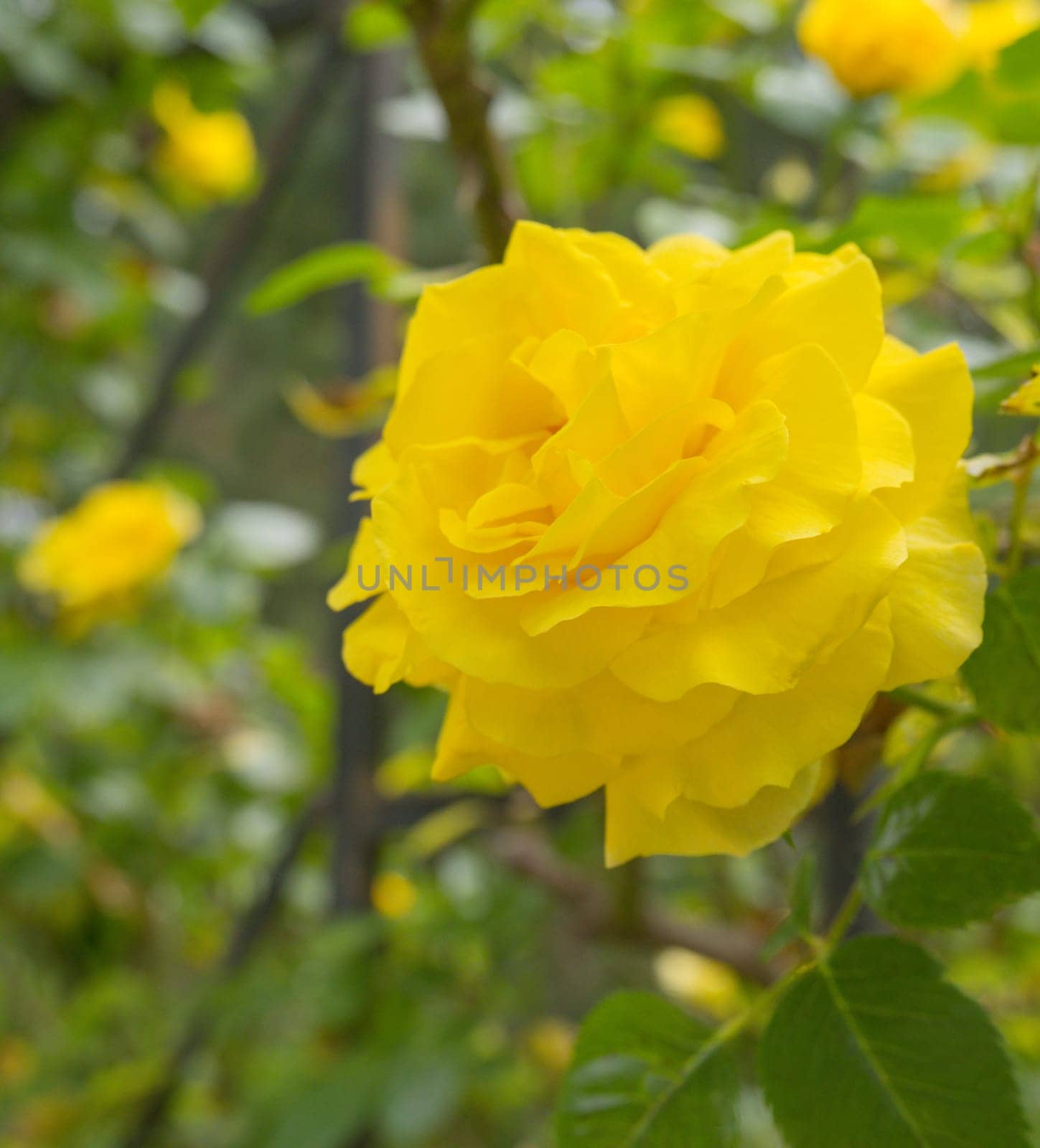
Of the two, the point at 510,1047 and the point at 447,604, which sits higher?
the point at 447,604

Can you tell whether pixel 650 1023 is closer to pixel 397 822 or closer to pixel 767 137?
pixel 397 822

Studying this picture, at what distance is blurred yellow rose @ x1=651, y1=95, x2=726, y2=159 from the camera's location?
0.51 meters

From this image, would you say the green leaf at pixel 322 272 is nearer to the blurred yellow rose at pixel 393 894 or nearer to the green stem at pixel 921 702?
the green stem at pixel 921 702

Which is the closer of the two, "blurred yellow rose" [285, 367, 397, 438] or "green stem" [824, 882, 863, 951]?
"green stem" [824, 882, 863, 951]

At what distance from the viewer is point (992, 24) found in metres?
0.45

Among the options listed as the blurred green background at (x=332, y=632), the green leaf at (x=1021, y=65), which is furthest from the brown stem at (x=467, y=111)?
the green leaf at (x=1021, y=65)

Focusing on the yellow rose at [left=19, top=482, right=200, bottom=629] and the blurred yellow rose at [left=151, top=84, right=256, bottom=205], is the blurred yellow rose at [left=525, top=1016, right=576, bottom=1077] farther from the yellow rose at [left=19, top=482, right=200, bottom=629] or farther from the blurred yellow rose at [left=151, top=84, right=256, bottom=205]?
the blurred yellow rose at [left=151, top=84, right=256, bottom=205]

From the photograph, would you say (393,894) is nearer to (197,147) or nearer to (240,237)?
(240,237)

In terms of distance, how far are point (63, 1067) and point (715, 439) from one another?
33.1 inches

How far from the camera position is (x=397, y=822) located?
572mm

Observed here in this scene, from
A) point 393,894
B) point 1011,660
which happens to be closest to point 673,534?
point 1011,660

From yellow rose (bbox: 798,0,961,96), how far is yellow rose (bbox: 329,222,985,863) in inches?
11.4

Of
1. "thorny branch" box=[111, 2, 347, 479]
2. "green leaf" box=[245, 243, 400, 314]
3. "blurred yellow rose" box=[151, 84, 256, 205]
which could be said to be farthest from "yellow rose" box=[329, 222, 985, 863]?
"blurred yellow rose" box=[151, 84, 256, 205]

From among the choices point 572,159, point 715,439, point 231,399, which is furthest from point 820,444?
point 231,399
